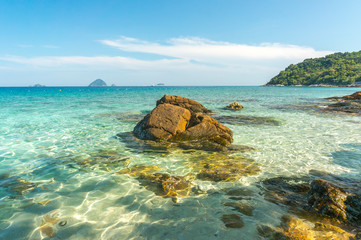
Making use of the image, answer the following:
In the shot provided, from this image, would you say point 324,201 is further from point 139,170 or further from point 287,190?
point 139,170

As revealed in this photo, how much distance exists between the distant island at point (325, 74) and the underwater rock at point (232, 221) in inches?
5755

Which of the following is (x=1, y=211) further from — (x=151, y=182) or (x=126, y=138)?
(x=126, y=138)

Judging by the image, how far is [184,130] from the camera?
34.4ft

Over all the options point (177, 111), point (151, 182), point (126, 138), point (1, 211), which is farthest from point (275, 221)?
point (126, 138)

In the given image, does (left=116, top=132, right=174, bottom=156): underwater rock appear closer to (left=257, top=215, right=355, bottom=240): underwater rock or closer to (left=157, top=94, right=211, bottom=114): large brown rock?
(left=257, top=215, right=355, bottom=240): underwater rock

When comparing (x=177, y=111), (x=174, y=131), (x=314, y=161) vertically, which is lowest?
(x=314, y=161)

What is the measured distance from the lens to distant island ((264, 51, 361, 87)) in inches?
4803

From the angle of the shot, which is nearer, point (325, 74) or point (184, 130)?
point (184, 130)

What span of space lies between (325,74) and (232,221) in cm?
16417

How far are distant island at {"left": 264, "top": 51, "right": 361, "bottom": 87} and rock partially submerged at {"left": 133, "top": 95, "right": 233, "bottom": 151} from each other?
141211mm

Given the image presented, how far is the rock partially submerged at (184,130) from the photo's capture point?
9.69 meters

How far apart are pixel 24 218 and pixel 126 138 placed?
6.70 metres

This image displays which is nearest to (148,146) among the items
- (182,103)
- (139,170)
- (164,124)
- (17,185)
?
(164,124)

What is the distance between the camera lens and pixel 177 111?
1112 cm
